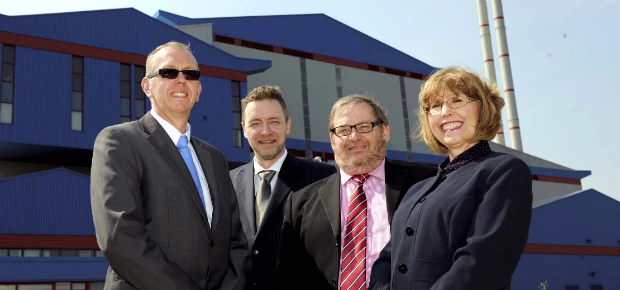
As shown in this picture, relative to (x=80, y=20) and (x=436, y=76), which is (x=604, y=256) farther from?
(x=436, y=76)

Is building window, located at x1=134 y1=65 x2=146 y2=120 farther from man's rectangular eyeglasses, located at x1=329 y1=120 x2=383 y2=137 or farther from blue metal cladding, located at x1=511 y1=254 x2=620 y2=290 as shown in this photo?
man's rectangular eyeglasses, located at x1=329 y1=120 x2=383 y2=137

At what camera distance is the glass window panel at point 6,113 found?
938 inches

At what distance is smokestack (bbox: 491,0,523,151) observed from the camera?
48.5 metres

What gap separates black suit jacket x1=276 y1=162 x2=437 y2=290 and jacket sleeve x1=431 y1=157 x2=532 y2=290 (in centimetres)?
121

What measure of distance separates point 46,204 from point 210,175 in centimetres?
2144

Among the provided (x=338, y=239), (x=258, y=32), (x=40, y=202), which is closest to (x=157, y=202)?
(x=338, y=239)

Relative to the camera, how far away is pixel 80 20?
2577 centimetres

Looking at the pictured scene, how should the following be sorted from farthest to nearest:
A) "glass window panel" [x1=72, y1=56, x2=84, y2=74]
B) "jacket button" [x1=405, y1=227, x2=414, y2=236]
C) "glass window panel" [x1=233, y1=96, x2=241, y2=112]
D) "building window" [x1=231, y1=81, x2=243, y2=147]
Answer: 1. "glass window panel" [x1=233, y1=96, x2=241, y2=112]
2. "building window" [x1=231, y1=81, x2=243, y2=147]
3. "glass window panel" [x1=72, y1=56, x2=84, y2=74]
4. "jacket button" [x1=405, y1=227, x2=414, y2=236]

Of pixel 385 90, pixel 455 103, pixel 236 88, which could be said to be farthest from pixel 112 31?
pixel 455 103

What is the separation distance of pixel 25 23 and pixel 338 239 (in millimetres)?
24209

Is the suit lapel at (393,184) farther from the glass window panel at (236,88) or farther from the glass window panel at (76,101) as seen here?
the glass window panel at (236,88)

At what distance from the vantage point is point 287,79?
36.7 meters

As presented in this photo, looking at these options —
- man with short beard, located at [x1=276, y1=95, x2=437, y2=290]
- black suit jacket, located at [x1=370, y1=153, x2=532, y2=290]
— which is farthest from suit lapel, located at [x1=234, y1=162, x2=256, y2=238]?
black suit jacket, located at [x1=370, y1=153, x2=532, y2=290]

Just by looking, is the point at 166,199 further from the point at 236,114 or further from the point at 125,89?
the point at 236,114
